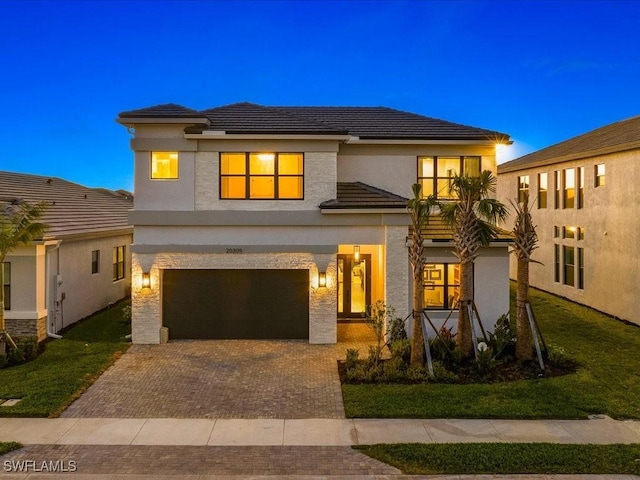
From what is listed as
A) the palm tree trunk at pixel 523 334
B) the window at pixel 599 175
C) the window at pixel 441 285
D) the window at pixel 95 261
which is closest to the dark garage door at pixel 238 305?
the window at pixel 441 285

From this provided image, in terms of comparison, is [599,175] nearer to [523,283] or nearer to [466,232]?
[523,283]

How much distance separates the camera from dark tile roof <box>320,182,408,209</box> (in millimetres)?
13984

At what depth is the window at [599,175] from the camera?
18.7 m

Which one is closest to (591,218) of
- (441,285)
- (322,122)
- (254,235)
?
(441,285)

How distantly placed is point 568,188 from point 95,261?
21.2m

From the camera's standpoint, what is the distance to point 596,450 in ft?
24.8

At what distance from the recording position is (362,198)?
1447cm

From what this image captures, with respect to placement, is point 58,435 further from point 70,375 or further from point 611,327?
point 611,327

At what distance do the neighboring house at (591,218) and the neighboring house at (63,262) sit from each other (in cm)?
1590

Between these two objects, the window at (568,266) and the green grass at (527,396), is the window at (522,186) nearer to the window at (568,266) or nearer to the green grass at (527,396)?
the window at (568,266)

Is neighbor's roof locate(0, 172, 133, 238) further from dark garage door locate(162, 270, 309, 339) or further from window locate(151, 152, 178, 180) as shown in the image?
dark garage door locate(162, 270, 309, 339)

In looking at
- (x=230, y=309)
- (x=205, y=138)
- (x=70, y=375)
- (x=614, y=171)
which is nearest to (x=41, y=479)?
(x=70, y=375)

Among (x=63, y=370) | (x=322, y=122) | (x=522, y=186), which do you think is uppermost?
(x=322, y=122)

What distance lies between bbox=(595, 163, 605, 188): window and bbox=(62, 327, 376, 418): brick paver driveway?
A: 13078 mm
